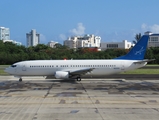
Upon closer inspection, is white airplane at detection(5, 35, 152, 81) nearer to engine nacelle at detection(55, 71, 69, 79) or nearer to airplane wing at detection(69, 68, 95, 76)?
airplane wing at detection(69, 68, 95, 76)

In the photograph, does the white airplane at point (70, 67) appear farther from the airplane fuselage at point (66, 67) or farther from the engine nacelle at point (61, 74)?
the engine nacelle at point (61, 74)

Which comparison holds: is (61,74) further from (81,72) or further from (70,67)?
(81,72)

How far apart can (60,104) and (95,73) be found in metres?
20.8

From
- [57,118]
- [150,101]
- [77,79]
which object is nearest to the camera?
[57,118]

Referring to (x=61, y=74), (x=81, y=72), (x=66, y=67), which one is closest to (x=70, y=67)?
(x=66, y=67)

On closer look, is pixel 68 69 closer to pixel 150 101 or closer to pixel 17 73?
pixel 17 73

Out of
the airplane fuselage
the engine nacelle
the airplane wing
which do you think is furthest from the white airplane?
the engine nacelle

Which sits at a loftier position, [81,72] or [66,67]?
[66,67]

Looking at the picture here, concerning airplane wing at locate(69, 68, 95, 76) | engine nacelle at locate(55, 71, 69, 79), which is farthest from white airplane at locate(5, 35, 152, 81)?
engine nacelle at locate(55, 71, 69, 79)

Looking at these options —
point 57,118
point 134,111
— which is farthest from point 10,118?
point 134,111

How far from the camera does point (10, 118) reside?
1449cm

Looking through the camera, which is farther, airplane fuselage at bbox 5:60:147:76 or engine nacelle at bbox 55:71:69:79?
airplane fuselage at bbox 5:60:147:76

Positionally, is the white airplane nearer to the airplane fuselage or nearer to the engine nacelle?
the airplane fuselage

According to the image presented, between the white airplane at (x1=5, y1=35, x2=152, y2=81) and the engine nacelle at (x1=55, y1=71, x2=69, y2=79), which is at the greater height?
the white airplane at (x1=5, y1=35, x2=152, y2=81)
